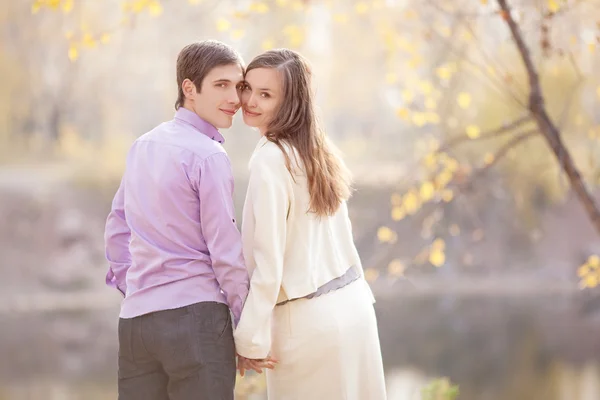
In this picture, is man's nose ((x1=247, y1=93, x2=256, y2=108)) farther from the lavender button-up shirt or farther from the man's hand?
the man's hand

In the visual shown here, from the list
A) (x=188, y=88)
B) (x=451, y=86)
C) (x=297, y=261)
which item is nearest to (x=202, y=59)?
(x=188, y=88)

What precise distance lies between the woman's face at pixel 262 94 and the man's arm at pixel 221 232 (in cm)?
24

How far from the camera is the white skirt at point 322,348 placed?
93.7 inches

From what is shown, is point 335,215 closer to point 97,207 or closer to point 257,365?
point 257,365

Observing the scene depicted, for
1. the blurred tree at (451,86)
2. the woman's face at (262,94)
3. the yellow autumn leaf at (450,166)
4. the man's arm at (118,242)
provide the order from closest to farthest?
1. the woman's face at (262,94)
2. the man's arm at (118,242)
3. the blurred tree at (451,86)
4. the yellow autumn leaf at (450,166)

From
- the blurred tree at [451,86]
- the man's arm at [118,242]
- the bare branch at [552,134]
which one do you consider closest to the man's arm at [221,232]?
the man's arm at [118,242]

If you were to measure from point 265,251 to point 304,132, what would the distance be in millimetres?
347

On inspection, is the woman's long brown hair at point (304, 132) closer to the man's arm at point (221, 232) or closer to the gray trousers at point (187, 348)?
the man's arm at point (221, 232)

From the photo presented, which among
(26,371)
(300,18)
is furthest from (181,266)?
(300,18)

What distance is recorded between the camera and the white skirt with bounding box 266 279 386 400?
93.7 inches

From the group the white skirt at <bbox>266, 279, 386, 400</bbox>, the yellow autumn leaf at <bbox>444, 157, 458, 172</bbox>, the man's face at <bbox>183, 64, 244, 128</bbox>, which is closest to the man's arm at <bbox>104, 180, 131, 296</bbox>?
the man's face at <bbox>183, 64, 244, 128</bbox>

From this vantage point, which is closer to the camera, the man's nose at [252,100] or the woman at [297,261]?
the woman at [297,261]

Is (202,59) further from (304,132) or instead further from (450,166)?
(450,166)

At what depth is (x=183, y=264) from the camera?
2268mm
